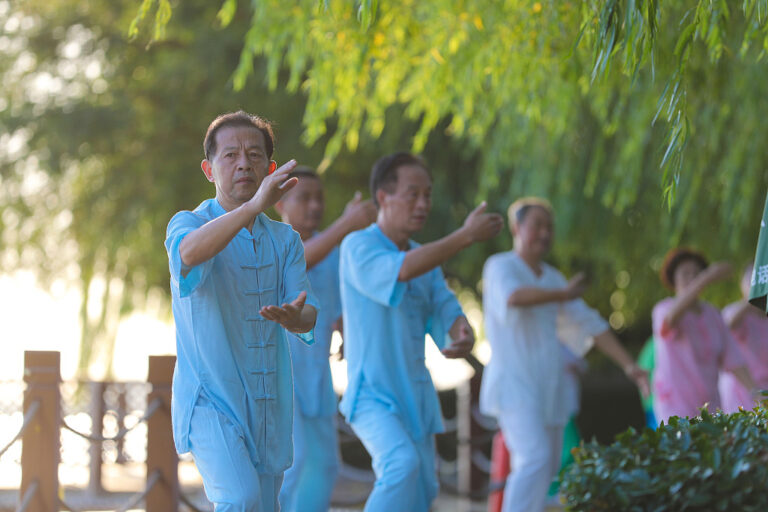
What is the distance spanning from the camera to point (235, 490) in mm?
3998

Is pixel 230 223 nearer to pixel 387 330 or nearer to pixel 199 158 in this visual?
pixel 387 330

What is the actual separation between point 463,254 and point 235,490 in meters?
9.93

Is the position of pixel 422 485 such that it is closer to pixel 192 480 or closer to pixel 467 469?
pixel 467 469

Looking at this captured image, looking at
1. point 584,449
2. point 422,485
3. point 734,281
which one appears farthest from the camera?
point 734,281

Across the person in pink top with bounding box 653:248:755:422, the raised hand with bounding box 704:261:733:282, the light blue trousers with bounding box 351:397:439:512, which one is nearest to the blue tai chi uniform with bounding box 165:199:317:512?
the light blue trousers with bounding box 351:397:439:512

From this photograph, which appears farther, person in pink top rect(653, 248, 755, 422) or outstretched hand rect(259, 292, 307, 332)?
person in pink top rect(653, 248, 755, 422)

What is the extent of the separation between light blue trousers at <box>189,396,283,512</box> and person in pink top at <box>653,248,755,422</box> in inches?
186

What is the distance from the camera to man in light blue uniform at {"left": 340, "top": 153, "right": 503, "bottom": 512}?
5441mm

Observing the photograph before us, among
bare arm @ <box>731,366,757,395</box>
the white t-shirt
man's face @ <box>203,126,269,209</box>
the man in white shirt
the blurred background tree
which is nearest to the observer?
man's face @ <box>203,126,269,209</box>

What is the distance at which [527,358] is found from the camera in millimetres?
7672

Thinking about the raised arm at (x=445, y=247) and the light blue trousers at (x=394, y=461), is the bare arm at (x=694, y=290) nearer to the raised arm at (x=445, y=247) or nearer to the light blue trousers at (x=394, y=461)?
the raised arm at (x=445, y=247)

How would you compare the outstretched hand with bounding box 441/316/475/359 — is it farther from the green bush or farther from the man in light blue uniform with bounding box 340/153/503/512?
the green bush

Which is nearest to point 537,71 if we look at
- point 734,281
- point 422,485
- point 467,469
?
point 422,485

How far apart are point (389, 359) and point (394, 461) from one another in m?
0.55
